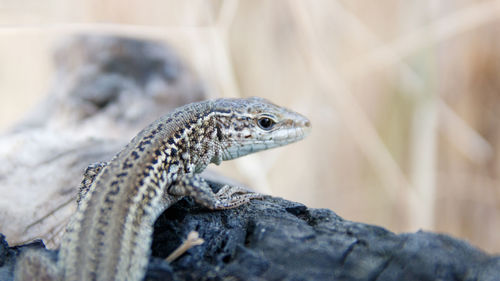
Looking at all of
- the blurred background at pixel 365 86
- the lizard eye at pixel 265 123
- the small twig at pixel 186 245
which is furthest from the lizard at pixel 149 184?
the blurred background at pixel 365 86

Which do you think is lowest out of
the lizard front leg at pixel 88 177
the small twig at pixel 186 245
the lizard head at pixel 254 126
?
the small twig at pixel 186 245

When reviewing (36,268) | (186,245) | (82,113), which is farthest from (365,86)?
(36,268)

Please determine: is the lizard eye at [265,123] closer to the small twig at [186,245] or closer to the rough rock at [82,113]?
the small twig at [186,245]

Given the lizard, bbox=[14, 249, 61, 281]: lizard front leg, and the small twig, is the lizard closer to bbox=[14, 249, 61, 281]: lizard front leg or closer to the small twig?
bbox=[14, 249, 61, 281]: lizard front leg

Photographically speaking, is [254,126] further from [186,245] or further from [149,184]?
[186,245]

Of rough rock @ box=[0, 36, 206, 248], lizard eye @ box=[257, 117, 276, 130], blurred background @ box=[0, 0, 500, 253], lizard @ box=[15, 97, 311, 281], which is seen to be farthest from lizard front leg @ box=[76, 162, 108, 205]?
blurred background @ box=[0, 0, 500, 253]

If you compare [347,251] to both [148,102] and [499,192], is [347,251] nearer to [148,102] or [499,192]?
[148,102]
